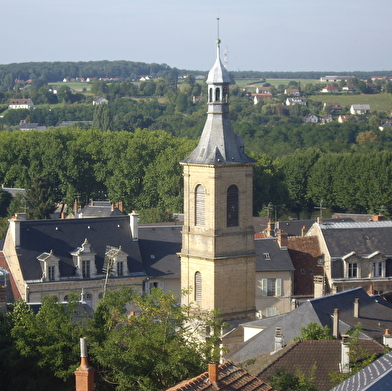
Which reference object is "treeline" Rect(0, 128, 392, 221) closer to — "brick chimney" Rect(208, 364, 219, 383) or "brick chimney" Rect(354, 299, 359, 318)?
"brick chimney" Rect(354, 299, 359, 318)

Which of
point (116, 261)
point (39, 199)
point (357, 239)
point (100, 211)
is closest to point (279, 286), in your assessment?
point (357, 239)

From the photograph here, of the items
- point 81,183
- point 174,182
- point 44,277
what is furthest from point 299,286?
point 81,183

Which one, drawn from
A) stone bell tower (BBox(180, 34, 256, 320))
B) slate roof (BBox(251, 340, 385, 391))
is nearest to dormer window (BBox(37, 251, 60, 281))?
stone bell tower (BBox(180, 34, 256, 320))

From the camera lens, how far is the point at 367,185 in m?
111

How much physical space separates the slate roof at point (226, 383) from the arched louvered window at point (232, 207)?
23567mm

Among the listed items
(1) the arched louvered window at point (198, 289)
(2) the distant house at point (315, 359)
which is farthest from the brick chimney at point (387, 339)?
(1) the arched louvered window at point (198, 289)

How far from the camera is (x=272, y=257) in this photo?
2530 inches

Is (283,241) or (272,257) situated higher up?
(283,241)

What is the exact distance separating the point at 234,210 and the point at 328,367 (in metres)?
13.3

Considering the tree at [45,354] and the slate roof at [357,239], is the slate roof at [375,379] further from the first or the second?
the slate roof at [357,239]

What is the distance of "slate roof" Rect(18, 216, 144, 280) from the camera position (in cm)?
6181

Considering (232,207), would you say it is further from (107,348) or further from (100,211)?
(100,211)

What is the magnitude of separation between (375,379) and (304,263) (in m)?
42.8

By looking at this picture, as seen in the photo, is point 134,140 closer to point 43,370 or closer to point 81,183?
point 81,183
